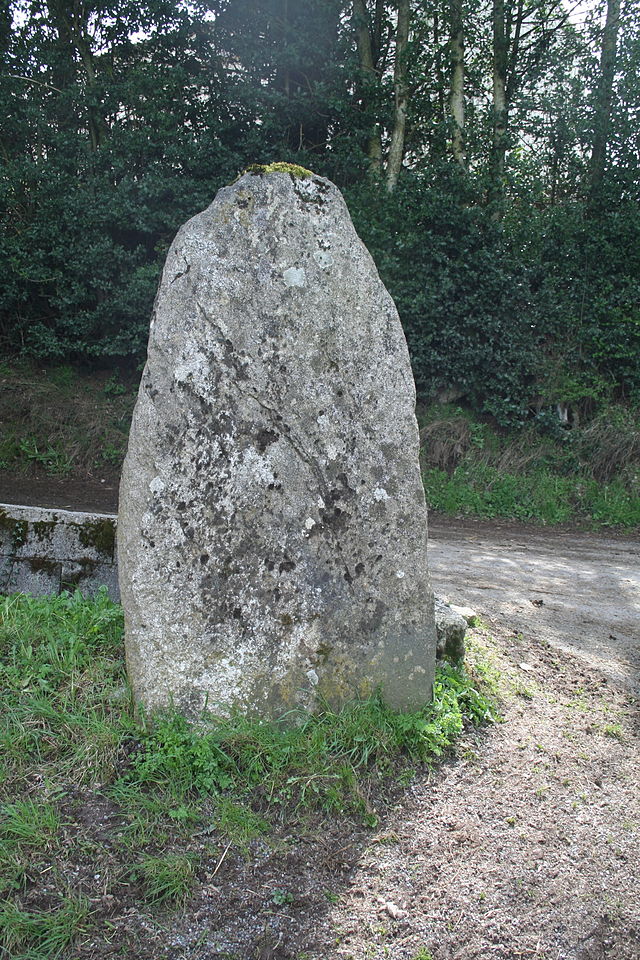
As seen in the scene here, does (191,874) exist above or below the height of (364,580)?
below

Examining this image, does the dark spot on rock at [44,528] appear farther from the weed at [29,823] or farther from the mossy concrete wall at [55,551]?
the weed at [29,823]

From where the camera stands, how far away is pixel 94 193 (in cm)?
1073

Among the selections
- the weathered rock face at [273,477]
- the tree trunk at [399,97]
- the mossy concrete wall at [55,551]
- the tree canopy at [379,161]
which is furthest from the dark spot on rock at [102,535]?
the tree trunk at [399,97]

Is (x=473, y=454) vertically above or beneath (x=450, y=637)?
above

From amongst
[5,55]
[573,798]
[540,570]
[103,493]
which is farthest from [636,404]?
[5,55]

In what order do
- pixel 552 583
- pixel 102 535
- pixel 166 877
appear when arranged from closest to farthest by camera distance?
pixel 166 877, pixel 102 535, pixel 552 583

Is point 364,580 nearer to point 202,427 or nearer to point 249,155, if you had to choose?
point 202,427

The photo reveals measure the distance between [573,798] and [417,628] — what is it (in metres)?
0.93

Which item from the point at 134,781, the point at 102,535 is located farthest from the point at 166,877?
the point at 102,535

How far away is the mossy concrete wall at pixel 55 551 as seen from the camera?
4.34 m

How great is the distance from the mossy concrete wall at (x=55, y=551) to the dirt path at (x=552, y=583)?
101 inches

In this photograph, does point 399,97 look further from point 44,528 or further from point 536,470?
point 44,528

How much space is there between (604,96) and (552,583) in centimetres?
886

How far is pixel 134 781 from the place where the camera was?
8.66ft
